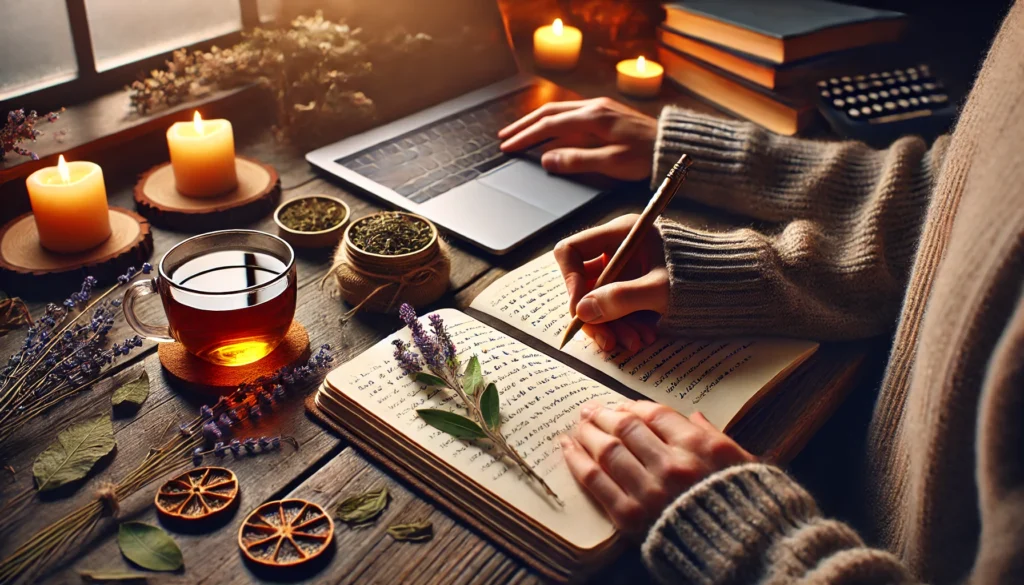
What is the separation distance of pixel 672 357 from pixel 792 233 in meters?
0.26

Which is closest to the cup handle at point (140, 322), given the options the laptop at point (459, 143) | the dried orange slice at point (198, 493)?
the dried orange slice at point (198, 493)

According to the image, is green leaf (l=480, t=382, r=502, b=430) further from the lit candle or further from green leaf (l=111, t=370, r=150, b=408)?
the lit candle

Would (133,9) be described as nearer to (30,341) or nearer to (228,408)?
(30,341)

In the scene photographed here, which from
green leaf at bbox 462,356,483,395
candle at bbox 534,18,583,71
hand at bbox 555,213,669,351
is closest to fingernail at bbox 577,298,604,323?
hand at bbox 555,213,669,351

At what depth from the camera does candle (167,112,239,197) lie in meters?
1.12

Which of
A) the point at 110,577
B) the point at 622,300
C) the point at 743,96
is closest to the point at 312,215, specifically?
the point at 622,300

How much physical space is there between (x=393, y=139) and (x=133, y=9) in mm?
524

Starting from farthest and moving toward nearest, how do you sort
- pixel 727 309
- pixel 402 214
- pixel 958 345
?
pixel 402 214
pixel 727 309
pixel 958 345

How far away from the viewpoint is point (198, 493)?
716 millimetres

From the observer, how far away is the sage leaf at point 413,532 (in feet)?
2.28

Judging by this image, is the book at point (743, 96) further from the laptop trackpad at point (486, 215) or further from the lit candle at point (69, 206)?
the lit candle at point (69, 206)

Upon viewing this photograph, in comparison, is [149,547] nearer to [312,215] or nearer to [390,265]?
[390,265]

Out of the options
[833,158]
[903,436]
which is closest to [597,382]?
[903,436]

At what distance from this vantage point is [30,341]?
32.3 inches
